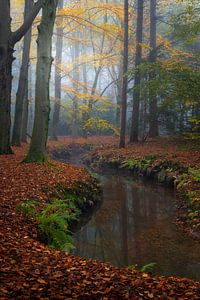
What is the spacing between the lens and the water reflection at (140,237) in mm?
6758

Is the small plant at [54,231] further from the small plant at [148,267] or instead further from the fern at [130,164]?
the fern at [130,164]

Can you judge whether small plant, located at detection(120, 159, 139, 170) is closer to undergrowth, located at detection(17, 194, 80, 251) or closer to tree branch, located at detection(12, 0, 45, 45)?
tree branch, located at detection(12, 0, 45, 45)

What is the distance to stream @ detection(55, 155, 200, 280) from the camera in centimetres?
673

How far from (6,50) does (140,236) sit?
347 inches

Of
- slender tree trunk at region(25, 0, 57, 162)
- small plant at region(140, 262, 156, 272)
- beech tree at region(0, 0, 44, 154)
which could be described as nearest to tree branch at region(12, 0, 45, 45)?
beech tree at region(0, 0, 44, 154)

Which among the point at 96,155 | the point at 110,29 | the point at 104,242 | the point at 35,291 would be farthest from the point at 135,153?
the point at 35,291

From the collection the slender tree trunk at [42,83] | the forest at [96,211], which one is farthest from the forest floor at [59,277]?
the slender tree trunk at [42,83]

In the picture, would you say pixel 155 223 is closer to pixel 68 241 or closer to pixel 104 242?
pixel 104 242

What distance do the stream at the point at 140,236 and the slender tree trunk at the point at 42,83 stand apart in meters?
2.87

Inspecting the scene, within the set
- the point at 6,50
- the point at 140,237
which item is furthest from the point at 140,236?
the point at 6,50

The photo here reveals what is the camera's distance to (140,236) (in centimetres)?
817

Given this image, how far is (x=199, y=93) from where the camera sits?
12734mm

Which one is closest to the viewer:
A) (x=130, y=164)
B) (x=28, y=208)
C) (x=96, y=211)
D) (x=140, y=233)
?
(x=28, y=208)

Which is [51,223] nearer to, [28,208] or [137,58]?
[28,208]
